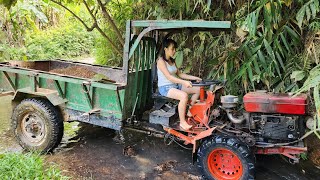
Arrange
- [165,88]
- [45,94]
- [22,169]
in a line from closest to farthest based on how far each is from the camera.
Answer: [22,169], [165,88], [45,94]

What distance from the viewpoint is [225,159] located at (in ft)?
12.5

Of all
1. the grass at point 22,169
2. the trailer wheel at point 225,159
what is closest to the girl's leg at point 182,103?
the trailer wheel at point 225,159

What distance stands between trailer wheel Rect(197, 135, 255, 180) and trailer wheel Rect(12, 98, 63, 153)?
2.07 meters

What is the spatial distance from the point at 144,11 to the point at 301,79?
11.6 ft

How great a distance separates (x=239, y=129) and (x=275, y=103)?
567 millimetres

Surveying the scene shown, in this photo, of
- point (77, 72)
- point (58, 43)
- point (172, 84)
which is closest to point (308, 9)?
point (172, 84)

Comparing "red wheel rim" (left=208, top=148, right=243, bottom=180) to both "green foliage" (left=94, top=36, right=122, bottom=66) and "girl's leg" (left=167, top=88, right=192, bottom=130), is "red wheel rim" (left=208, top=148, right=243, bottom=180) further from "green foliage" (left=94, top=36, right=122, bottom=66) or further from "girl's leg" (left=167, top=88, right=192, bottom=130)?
"green foliage" (left=94, top=36, right=122, bottom=66)

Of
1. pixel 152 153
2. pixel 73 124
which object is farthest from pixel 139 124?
pixel 73 124

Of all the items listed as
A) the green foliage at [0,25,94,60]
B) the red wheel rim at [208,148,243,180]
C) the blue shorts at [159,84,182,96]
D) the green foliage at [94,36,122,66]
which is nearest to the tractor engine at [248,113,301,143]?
the red wheel rim at [208,148,243,180]

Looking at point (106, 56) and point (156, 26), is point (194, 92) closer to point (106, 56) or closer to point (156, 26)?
point (156, 26)

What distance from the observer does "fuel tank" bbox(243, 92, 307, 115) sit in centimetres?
338

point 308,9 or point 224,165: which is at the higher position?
point 308,9

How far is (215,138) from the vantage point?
3707 mm

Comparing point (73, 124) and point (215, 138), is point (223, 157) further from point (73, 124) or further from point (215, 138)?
point (73, 124)
